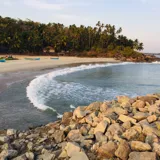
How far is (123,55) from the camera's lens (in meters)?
75.6

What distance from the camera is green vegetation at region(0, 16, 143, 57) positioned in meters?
59.3

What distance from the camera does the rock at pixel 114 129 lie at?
19.5ft

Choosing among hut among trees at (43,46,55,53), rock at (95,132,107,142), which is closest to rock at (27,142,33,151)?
rock at (95,132,107,142)

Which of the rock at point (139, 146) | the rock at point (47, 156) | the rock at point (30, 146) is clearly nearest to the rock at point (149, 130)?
the rock at point (139, 146)

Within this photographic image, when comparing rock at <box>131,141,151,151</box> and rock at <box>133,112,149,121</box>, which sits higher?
rock at <box>133,112,149,121</box>

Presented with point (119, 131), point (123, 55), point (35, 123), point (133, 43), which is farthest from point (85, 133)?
point (133, 43)

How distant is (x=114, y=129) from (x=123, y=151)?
108 cm

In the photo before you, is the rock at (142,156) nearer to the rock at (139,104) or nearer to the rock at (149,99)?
the rock at (139,104)

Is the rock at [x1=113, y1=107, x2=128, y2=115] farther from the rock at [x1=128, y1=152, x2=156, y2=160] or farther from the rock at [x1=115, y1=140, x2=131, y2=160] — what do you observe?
the rock at [x1=128, y1=152, x2=156, y2=160]

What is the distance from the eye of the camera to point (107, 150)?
5215 mm

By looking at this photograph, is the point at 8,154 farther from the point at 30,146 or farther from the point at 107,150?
the point at 107,150

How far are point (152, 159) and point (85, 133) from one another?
223 centimetres

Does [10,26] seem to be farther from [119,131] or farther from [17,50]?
[119,131]

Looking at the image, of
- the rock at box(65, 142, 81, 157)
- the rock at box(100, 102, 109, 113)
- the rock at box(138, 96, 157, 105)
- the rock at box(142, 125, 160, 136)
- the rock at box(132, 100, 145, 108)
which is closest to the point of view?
the rock at box(65, 142, 81, 157)
